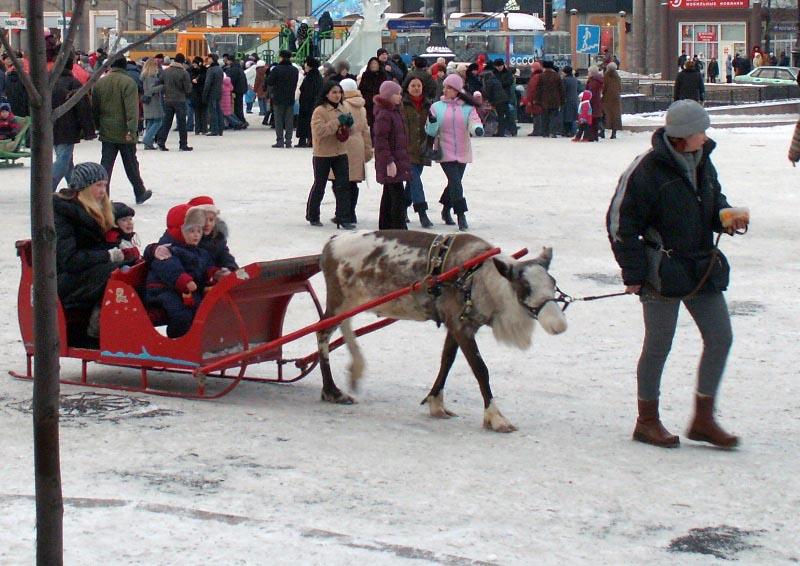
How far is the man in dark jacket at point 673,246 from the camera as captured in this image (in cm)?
639

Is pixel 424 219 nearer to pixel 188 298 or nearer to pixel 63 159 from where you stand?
pixel 63 159

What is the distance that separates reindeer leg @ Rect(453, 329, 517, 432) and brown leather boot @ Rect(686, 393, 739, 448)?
2.86ft

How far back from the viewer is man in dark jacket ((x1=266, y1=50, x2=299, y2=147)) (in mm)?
26016

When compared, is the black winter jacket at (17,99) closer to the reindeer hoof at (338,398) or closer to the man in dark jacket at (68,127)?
the man in dark jacket at (68,127)

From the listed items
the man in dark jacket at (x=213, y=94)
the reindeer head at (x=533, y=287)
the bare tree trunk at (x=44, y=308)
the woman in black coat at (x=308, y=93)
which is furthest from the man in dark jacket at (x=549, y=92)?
the bare tree trunk at (x=44, y=308)

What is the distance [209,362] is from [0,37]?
3.65 meters

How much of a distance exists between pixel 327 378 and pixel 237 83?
82.4 ft

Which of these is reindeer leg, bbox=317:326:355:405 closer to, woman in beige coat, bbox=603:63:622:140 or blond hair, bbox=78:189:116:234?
blond hair, bbox=78:189:116:234

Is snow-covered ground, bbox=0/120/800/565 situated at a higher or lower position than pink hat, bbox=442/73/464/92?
lower

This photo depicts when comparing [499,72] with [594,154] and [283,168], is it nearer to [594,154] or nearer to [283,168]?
[594,154]

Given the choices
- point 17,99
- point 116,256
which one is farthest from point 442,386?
point 17,99

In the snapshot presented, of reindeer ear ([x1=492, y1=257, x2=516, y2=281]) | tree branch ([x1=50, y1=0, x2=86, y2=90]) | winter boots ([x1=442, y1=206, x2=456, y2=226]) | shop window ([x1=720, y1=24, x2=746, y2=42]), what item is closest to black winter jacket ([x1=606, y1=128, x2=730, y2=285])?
reindeer ear ([x1=492, y1=257, x2=516, y2=281])

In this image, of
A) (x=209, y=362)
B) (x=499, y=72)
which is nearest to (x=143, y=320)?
(x=209, y=362)

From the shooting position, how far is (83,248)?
25.5 feet
